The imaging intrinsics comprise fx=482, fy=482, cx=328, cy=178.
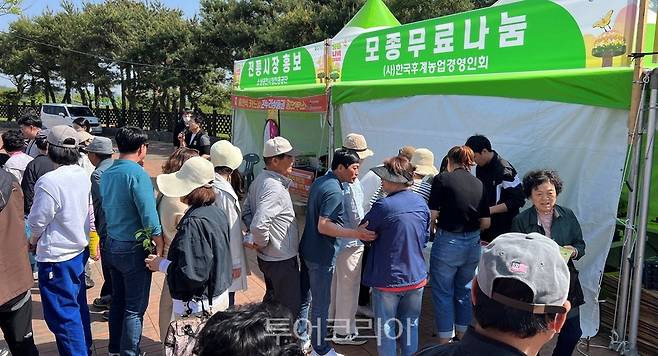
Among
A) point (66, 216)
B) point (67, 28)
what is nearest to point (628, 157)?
point (66, 216)

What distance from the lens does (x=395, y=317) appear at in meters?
3.01

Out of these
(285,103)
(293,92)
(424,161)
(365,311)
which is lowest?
(365,311)

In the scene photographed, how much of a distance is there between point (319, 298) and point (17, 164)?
2911 mm

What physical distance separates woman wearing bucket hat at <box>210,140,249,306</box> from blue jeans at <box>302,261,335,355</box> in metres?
0.48

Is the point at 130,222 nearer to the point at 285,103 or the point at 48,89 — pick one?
the point at 285,103

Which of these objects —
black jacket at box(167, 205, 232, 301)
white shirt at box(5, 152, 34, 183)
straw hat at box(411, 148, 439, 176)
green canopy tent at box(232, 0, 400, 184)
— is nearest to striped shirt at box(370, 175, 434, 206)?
straw hat at box(411, 148, 439, 176)

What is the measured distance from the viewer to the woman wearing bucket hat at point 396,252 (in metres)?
2.82

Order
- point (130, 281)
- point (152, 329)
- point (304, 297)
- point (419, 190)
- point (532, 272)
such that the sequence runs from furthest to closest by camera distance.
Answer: point (152, 329) < point (419, 190) < point (304, 297) < point (130, 281) < point (532, 272)

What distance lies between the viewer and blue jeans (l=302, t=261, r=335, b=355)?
10.5 feet

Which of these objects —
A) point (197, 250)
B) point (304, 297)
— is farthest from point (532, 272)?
point (304, 297)

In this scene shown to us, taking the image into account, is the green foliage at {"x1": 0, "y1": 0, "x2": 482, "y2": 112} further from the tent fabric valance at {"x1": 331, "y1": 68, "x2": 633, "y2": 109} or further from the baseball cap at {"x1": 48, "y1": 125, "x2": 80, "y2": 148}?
the baseball cap at {"x1": 48, "y1": 125, "x2": 80, "y2": 148}

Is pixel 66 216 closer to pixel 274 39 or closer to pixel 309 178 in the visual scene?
pixel 309 178

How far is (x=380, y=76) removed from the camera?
561cm

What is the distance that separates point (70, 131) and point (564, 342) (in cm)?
339
